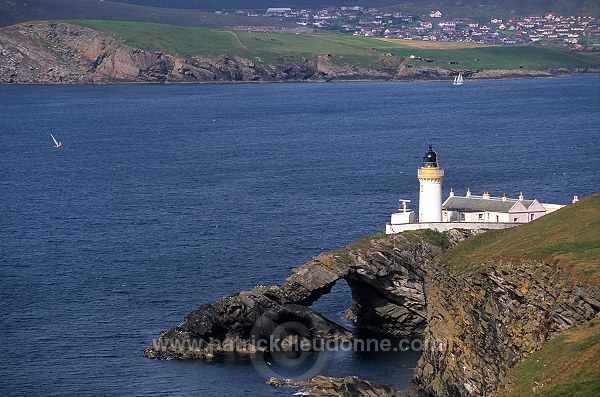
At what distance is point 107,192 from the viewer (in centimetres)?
13338

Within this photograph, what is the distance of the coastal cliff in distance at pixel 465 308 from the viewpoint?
47.4 m

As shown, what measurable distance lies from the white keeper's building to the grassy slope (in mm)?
31402

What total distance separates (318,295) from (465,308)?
1851cm

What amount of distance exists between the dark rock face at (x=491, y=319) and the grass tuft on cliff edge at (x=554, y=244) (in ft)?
3.04

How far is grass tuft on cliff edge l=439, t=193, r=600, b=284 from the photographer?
53.4m

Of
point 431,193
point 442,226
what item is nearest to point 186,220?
point 431,193

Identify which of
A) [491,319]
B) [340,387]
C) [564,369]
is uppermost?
[564,369]

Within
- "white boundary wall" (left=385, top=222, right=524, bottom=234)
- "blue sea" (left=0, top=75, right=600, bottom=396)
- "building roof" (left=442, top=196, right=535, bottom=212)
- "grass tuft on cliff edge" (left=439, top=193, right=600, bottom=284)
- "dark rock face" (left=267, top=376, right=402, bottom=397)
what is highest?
"grass tuft on cliff edge" (left=439, top=193, right=600, bottom=284)

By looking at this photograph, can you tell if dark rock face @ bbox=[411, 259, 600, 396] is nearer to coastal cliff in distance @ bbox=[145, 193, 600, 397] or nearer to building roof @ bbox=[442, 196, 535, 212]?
coastal cliff in distance @ bbox=[145, 193, 600, 397]

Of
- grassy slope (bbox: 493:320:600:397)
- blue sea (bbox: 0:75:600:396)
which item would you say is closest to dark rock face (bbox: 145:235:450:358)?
blue sea (bbox: 0:75:600:396)

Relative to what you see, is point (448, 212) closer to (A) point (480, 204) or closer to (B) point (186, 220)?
(A) point (480, 204)

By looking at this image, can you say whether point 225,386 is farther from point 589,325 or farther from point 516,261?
point 589,325

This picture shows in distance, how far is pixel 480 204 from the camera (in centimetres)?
8238

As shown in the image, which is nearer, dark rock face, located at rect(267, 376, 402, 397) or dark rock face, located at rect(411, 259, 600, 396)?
dark rock face, located at rect(411, 259, 600, 396)
